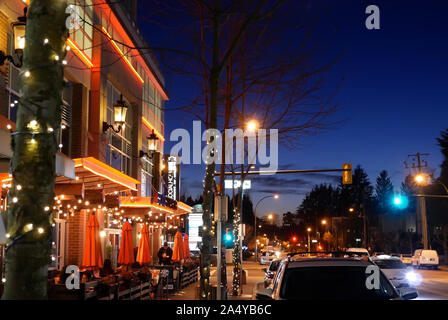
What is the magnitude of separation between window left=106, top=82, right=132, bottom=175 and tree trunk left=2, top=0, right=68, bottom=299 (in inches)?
768

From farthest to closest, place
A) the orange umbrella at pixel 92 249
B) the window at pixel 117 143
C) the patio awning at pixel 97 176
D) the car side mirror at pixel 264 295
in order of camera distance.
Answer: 1. the window at pixel 117 143
2. the orange umbrella at pixel 92 249
3. the patio awning at pixel 97 176
4. the car side mirror at pixel 264 295

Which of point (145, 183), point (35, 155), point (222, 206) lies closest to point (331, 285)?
point (35, 155)

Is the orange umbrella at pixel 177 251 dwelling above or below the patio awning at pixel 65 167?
below

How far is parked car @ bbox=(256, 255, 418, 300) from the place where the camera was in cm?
815

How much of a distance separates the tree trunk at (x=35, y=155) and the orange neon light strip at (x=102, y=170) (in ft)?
31.4

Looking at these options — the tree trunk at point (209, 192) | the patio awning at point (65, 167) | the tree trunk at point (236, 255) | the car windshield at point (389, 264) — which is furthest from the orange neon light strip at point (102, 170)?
Answer: the car windshield at point (389, 264)

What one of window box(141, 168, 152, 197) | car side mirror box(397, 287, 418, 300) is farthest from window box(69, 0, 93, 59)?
car side mirror box(397, 287, 418, 300)

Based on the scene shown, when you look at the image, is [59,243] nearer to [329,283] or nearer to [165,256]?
[165,256]

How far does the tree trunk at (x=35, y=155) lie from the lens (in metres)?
4.89

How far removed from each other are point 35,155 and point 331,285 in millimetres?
4826

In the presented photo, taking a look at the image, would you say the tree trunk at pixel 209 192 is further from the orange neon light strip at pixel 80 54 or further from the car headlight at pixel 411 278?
the car headlight at pixel 411 278

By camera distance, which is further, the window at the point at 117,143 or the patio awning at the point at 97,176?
the window at the point at 117,143
